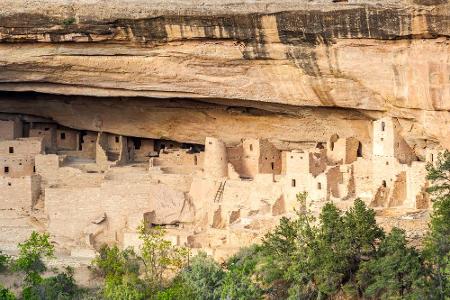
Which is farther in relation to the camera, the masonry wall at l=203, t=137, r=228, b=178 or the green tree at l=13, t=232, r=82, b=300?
the masonry wall at l=203, t=137, r=228, b=178

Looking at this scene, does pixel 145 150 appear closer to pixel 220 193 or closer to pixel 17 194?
pixel 17 194

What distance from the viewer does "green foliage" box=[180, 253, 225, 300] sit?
67.2 ft

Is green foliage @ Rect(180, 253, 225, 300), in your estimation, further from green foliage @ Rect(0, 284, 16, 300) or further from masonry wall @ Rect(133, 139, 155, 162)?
masonry wall @ Rect(133, 139, 155, 162)

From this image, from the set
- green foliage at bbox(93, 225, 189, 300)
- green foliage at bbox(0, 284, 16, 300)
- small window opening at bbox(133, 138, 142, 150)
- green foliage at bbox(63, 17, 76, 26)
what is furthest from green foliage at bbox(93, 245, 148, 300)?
small window opening at bbox(133, 138, 142, 150)

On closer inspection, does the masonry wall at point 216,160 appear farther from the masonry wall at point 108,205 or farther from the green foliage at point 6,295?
the green foliage at point 6,295

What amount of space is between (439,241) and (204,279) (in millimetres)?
3983

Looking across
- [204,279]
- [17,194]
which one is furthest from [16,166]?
[204,279]

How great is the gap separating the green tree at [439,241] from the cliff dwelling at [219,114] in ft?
2.43

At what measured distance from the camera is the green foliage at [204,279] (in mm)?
20484

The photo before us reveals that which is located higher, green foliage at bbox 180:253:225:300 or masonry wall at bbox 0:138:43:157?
masonry wall at bbox 0:138:43:157

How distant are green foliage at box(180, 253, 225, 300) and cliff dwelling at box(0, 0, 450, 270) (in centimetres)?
115

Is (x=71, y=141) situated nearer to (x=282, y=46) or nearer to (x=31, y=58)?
(x=31, y=58)

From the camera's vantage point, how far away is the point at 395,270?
18.7 metres

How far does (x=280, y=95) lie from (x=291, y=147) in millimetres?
2187
